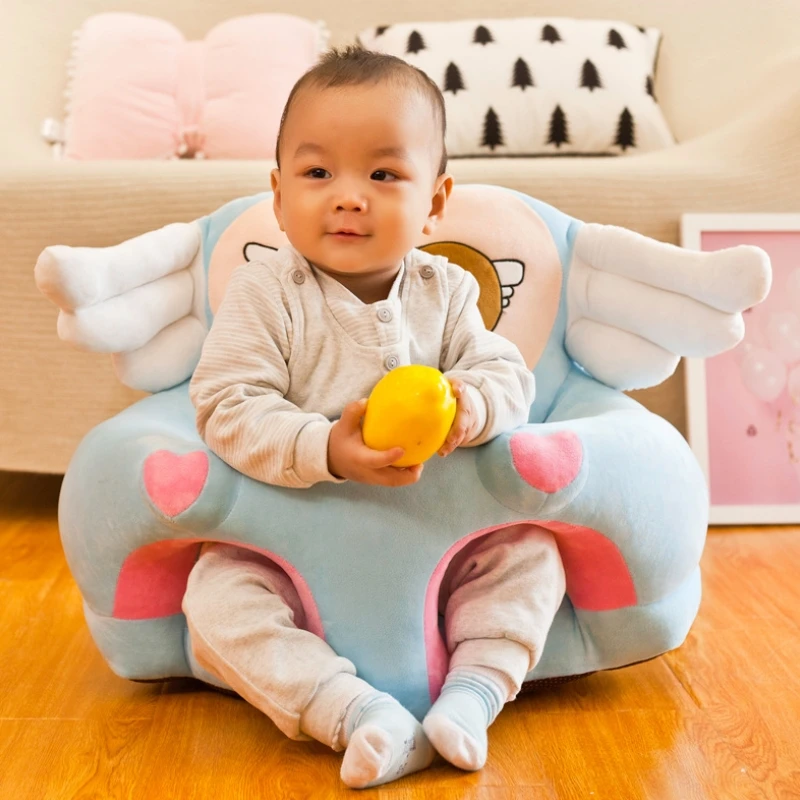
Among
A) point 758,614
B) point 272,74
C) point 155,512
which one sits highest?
point 272,74

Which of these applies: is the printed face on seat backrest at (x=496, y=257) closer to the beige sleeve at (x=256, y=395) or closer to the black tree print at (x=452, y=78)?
the beige sleeve at (x=256, y=395)

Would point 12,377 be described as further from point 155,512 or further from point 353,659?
point 353,659

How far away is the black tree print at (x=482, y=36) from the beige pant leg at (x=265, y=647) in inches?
52.7

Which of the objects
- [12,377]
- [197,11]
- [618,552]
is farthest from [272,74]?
[618,552]

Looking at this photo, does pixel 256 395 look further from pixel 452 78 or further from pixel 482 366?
pixel 452 78

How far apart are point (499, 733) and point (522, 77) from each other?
4.45 feet

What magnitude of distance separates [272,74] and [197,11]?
0.36 meters

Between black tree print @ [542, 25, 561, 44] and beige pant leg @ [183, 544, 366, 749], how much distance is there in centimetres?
137

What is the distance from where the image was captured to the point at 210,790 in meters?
0.82

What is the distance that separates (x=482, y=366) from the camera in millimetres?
980

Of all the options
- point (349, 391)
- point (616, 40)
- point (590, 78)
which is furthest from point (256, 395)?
point (616, 40)

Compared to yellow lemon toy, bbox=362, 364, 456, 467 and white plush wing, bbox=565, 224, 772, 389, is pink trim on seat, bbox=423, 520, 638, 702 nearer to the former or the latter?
yellow lemon toy, bbox=362, 364, 456, 467

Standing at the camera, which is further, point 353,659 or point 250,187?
point 250,187

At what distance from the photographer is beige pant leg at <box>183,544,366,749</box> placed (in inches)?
33.5
